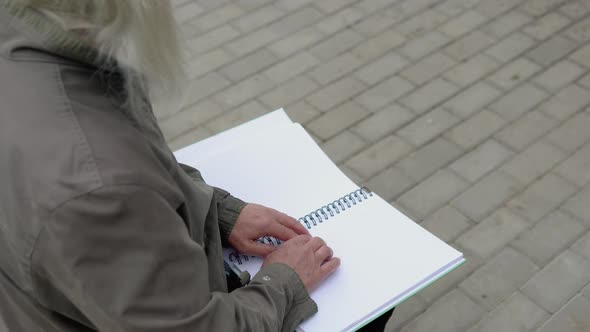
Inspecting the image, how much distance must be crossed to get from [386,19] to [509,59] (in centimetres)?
68

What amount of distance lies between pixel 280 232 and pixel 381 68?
205cm

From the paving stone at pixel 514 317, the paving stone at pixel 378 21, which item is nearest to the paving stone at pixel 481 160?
the paving stone at pixel 514 317

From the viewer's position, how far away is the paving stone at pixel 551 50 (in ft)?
10.3

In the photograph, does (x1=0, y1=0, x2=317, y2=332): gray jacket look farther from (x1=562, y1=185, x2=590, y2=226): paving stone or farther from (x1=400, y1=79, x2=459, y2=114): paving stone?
(x1=400, y1=79, x2=459, y2=114): paving stone

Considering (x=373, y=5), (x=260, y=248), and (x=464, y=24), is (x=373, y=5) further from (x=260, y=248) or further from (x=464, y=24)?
(x=260, y=248)

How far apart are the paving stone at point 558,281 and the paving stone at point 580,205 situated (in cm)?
19

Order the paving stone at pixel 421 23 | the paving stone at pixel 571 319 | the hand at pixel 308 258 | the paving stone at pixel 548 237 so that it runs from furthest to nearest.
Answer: the paving stone at pixel 421 23 → the paving stone at pixel 548 237 → the paving stone at pixel 571 319 → the hand at pixel 308 258

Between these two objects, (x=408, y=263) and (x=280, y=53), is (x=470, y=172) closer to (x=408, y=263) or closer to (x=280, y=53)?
(x=280, y=53)

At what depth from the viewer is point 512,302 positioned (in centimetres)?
220

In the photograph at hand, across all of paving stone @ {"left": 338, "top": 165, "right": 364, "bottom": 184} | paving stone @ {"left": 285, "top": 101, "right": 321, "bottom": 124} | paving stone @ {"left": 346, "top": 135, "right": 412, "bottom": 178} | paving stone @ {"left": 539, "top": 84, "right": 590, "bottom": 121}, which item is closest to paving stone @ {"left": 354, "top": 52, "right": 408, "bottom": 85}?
paving stone @ {"left": 285, "top": 101, "right": 321, "bottom": 124}

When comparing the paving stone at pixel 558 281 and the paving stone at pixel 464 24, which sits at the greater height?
the paving stone at pixel 464 24

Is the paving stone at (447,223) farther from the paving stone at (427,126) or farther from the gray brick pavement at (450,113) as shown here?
the paving stone at (427,126)

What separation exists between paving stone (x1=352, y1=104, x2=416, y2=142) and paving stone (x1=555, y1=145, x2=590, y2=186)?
662 millimetres

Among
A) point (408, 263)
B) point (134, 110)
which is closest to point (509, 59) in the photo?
point (408, 263)
